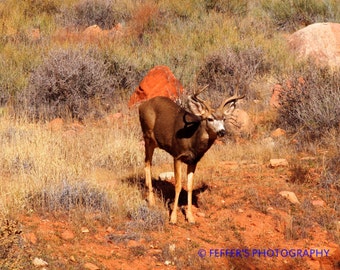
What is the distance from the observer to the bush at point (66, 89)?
14.8 m

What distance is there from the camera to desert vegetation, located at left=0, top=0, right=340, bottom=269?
7.60 m

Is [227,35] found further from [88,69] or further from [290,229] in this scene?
[290,229]

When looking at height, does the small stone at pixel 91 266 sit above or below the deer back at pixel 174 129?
below

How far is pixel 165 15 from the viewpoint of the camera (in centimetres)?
2152

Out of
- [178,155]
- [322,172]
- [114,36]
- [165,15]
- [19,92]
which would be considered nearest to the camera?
[178,155]

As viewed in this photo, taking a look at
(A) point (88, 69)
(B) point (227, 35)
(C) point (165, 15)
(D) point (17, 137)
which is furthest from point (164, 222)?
(C) point (165, 15)

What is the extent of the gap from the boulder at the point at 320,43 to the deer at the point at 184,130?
926 centimetres

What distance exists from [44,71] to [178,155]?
7.93 meters

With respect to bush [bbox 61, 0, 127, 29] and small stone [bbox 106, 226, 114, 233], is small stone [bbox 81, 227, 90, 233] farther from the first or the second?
bush [bbox 61, 0, 127, 29]

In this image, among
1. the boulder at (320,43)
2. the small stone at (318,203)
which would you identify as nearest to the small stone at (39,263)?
the small stone at (318,203)

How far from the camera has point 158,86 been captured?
14.6 meters

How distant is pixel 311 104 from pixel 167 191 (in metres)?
3.98

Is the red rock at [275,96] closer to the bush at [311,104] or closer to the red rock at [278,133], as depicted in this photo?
the bush at [311,104]

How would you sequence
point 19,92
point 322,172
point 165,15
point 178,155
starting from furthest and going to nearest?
point 165,15 → point 19,92 → point 322,172 → point 178,155
